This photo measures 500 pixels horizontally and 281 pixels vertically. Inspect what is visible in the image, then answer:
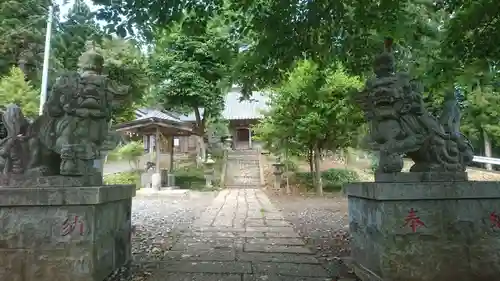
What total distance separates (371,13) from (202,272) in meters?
4.23

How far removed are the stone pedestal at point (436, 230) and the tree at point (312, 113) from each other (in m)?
9.37

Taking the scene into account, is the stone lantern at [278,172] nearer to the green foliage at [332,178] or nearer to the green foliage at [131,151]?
the green foliage at [332,178]

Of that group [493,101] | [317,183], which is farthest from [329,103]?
[493,101]

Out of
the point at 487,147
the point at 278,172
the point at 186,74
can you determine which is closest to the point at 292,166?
the point at 278,172

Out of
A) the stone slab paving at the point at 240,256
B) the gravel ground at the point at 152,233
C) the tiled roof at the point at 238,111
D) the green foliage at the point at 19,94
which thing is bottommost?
the gravel ground at the point at 152,233

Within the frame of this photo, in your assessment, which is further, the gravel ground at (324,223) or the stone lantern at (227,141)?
the stone lantern at (227,141)

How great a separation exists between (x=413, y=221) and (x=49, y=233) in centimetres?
319

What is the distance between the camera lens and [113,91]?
149 inches

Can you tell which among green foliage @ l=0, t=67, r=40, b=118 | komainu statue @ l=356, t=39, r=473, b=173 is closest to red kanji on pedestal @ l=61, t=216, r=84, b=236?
komainu statue @ l=356, t=39, r=473, b=173

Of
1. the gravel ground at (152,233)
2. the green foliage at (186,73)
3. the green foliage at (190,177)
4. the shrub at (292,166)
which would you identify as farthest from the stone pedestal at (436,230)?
the green foliage at (186,73)

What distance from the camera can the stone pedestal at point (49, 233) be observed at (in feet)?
9.98

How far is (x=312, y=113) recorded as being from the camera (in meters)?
13.2

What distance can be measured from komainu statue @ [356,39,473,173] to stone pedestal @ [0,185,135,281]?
2.69 meters

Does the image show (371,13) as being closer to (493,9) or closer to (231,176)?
(493,9)
